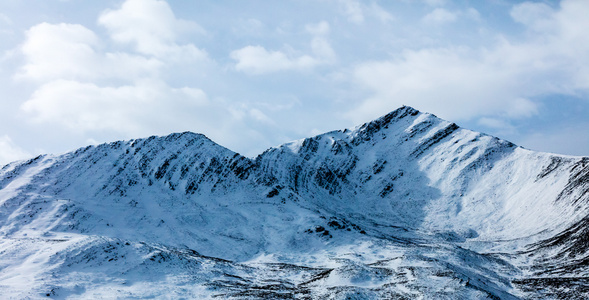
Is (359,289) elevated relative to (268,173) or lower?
lower

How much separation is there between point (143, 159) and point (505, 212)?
289ft

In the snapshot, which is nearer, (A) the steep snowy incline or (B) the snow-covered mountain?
(B) the snow-covered mountain

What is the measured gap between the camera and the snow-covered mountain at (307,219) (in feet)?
174

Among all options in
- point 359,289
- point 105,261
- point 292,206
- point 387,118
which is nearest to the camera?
point 359,289

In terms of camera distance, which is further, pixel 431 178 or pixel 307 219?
pixel 431 178

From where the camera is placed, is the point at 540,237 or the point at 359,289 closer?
the point at 359,289

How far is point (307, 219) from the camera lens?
9200 centimetres

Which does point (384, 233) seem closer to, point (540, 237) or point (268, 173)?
point (540, 237)

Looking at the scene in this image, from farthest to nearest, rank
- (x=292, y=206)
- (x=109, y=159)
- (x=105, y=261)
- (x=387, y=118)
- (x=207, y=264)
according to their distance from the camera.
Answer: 1. (x=387, y=118)
2. (x=109, y=159)
3. (x=292, y=206)
4. (x=207, y=264)
5. (x=105, y=261)

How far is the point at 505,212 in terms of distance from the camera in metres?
97.6

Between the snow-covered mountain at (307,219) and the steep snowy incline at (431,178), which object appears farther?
the steep snowy incline at (431,178)

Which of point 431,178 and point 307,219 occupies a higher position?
point 431,178

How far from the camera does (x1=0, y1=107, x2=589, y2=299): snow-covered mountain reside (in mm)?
53094

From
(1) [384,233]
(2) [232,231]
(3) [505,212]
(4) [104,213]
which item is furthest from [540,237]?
(4) [104,213]
